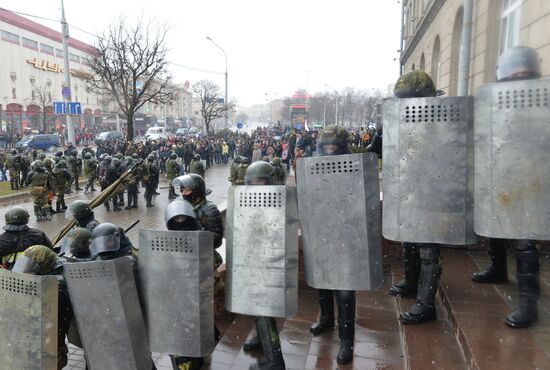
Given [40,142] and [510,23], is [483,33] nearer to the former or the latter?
[510,23]

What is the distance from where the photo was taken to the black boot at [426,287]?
3492 millimetres

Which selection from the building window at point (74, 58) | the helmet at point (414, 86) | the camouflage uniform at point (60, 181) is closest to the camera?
the helmet at point (414, 86)

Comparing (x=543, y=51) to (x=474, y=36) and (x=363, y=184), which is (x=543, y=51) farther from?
(x=363, y=184)

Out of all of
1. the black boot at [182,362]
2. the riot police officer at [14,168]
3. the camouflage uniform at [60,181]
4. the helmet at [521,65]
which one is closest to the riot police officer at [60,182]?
the camouflage uniform at [60,181]

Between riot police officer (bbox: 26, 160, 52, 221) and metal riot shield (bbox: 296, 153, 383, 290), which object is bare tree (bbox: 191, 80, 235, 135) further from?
metal riot shield (bbox: 296, 153, 383, 290)

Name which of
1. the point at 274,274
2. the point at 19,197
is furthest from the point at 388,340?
the point at 19,197

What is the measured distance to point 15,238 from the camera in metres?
4.77

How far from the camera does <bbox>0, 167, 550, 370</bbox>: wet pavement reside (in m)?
3.09

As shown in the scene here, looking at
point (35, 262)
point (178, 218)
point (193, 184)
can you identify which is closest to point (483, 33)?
point (193, 184)

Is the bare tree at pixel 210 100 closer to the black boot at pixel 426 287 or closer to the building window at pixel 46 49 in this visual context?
the building window at pixel 46 49

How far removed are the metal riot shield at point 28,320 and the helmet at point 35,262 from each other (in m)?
0.16

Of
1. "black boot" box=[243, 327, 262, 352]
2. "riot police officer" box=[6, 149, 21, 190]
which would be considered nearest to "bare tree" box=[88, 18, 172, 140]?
"riot police officer" box=[6, 149, 21, 190]

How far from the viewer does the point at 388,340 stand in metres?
3.94

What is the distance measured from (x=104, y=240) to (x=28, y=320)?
0.74 m
